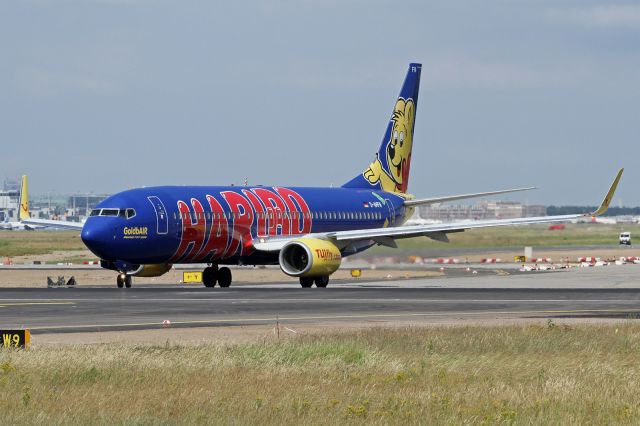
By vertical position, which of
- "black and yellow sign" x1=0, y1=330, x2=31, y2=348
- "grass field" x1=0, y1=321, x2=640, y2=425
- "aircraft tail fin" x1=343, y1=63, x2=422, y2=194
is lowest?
"grass field" x1=0, y1=321, x2=640, y2=425

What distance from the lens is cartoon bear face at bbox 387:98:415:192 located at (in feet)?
225

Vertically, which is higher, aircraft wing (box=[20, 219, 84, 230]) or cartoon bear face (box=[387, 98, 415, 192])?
cartoon bear face (box=[387, 98, 415, 192])

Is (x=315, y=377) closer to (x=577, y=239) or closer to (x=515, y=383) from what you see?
(x=515, y=383)

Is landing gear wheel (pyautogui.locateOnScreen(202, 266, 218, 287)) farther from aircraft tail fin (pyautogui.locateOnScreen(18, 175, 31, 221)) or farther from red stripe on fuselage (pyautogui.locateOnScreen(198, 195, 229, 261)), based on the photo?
aircraft tail fin (pyautogui.locateOnScreen(18, 175, 31, 221))

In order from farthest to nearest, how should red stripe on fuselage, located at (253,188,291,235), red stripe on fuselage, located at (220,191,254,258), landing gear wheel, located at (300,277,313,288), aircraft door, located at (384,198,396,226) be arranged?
aircraft door, located at (384,198,396,226)
red stripe on fuselage, located at (253,188,291,235)
red stripe on fuselage, located at (220,191,254,258)
landing gear wheel, located at (300,277,313,288)

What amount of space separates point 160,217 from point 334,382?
31978 mm

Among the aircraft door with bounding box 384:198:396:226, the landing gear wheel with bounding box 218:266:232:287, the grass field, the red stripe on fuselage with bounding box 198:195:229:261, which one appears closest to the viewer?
the grass field

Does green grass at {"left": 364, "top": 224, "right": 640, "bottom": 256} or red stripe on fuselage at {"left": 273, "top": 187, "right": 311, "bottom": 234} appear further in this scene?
green grass at {"left": 364, "top": 224, "right": 640, "bottom": 256}

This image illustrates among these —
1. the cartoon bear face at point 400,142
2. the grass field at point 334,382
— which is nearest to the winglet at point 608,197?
the cartoon bear face at point 400,142

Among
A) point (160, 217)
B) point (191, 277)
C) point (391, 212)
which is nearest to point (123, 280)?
point (160, 217)

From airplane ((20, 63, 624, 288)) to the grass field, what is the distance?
24.3m

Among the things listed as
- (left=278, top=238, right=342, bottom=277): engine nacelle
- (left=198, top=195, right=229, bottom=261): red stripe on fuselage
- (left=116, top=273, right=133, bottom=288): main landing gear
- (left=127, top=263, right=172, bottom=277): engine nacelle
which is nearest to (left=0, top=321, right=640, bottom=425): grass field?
(left=278, top=238, right=342, bottom=277): engine nacelle

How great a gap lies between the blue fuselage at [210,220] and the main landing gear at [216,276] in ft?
2.65

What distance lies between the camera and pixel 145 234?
5197 centimetres
